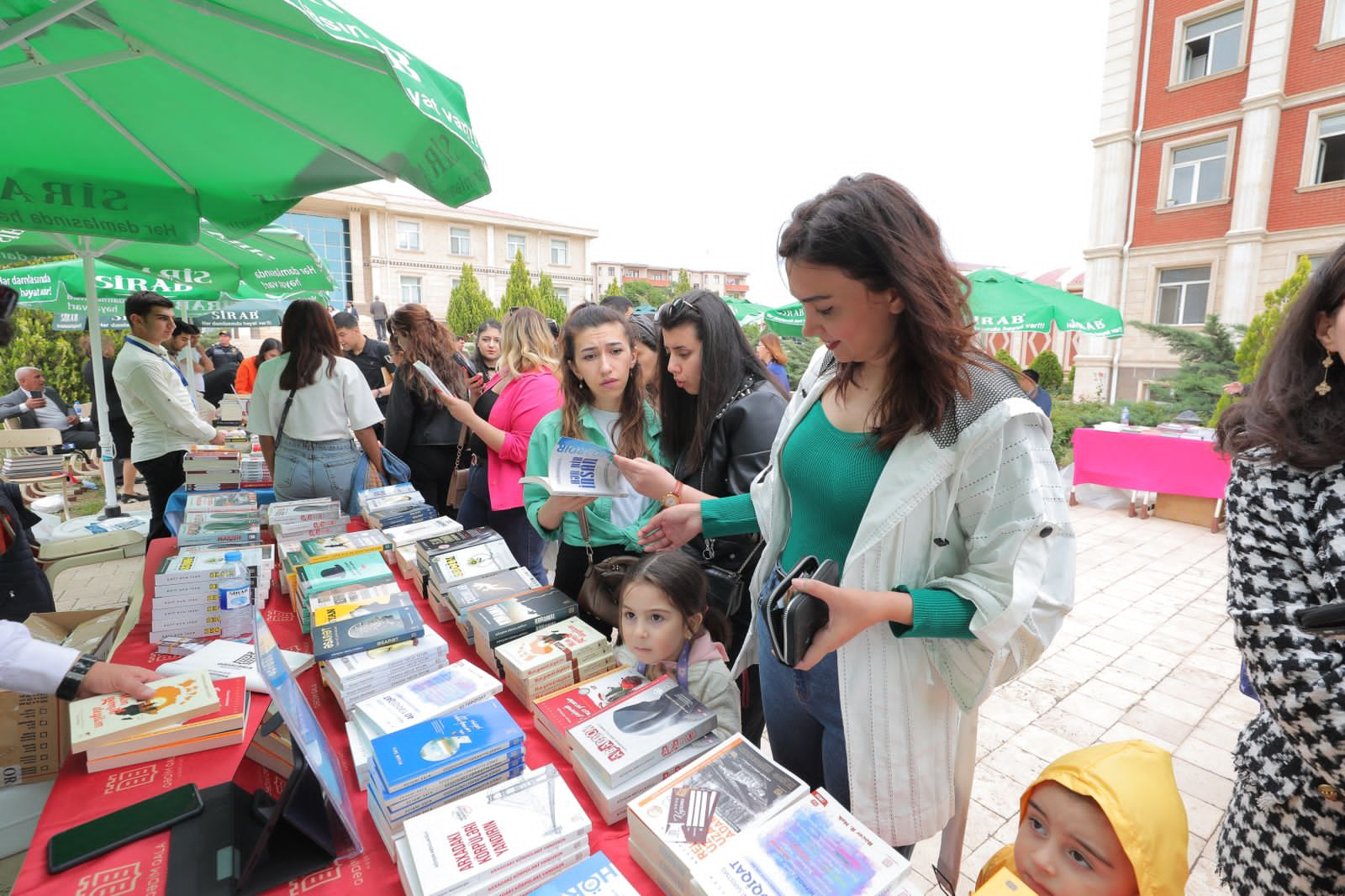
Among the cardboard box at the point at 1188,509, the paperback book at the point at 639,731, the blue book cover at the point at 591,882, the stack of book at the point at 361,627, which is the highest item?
the stack of book at the point at 361,627

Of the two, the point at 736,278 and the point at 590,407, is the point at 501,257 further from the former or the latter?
the point at 736,278

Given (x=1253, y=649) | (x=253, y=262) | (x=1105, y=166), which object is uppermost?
(x=1105, y=166)

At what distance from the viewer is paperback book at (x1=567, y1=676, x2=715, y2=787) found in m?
1.21

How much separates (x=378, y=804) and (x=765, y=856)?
2.27 feet

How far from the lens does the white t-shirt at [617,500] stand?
233 cm

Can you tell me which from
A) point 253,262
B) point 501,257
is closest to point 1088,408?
point 253,262

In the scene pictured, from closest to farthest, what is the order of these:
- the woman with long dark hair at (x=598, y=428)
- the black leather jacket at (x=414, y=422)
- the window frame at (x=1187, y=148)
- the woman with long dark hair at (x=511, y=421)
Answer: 1. the woman with long dark hair at (x=598, y=428)
2. the woman with long dark hair at (x=511, y=421)
3. the black leather jacket at (x=414, y=422)
4. the window frame at (x=1187, y=148)

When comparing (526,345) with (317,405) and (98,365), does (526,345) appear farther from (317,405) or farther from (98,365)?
(98,365)

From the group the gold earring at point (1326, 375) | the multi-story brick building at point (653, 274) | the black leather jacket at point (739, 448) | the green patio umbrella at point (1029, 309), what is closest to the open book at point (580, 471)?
the black leather jacket at point (739, 448)

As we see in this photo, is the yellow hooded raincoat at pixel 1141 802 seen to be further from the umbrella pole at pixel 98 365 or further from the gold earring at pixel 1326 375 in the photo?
the umbrella pole at pixel 98 365

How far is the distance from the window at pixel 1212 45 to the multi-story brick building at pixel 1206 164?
2 centimetres

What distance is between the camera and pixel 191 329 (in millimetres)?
6285

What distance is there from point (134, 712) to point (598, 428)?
1.48 m

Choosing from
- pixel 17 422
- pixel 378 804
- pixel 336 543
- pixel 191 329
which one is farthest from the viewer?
pixel 17 422
